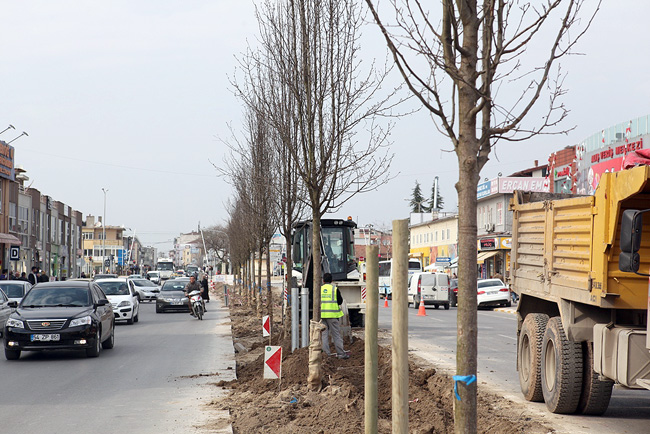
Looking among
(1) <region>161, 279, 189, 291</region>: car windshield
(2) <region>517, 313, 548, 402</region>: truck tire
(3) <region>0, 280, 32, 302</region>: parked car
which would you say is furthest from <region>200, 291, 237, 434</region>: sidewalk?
(1) <region>161, 279, 189, 291</region>: car windshield

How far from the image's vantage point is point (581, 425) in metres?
9.16

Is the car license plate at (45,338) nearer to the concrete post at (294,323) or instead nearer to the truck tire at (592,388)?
the concrete post at (294,323)

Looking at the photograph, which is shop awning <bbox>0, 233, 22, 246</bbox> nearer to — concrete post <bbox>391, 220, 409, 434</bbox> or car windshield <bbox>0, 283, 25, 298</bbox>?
car windshield <bbox>0, 283, 25, 298</bbox>

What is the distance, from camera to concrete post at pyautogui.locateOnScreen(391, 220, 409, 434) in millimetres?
5105

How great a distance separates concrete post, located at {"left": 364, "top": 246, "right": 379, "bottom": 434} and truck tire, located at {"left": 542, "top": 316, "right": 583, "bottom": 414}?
170 inches

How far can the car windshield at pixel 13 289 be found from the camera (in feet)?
80.2

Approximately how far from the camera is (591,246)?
855cm

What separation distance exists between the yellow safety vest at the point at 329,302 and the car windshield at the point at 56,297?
5862 millimetres

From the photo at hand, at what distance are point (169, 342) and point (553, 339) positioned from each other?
13070 millimetres

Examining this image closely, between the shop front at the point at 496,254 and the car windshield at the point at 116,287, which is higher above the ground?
the shop front at the point at 496,254

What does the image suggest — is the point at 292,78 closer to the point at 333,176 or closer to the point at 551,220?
the point at 333,176

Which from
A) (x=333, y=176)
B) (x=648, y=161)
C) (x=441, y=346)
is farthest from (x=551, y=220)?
(x=441, y=346)

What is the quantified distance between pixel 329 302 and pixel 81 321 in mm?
5400

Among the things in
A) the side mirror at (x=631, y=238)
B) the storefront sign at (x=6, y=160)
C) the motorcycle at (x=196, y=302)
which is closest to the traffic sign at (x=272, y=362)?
the side mirror at (x=631, y=238)
